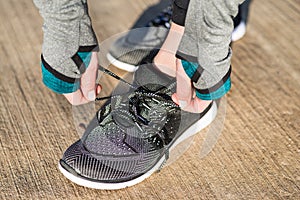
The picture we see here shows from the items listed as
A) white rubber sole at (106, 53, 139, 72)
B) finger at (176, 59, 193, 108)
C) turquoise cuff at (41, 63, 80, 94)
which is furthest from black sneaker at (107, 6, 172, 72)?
turquoise cuff at (41, 63, 80, 94)

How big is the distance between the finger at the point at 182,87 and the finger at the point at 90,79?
24 cm

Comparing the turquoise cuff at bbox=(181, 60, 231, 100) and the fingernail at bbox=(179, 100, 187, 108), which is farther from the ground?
the turquoise cuff at bbox=(181, 60, 231, 100)

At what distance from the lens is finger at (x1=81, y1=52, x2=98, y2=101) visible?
4.25 feet

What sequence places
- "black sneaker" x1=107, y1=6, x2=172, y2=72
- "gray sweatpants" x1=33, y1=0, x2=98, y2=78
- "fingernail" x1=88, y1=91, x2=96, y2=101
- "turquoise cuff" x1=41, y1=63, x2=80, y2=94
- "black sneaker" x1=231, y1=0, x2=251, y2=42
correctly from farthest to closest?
"black sneaker" x1=231, y1=0, x2=251, y2=42
"black sneaker" x1=107, y1=6, x2=172, y2=72
"fingernail" x1=88, y1=91, x2=96, y2=101
"turquoise cuff" x1=41, y1=63, x2=80, y2=94
"gray sweatpants" x1=33, y1=0, x2=98, y2=78

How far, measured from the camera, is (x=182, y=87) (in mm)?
1333

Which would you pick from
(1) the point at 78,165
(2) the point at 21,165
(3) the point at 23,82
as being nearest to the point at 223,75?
(1) the point at 78,165

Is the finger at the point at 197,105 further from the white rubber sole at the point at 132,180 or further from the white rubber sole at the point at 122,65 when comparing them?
the white rubber sole at the point at 122,65

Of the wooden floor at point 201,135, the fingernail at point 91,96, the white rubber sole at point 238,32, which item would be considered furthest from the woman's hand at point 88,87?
the white rubber sole at point 238,32

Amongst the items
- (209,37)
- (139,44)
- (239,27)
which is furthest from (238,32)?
(209,37)

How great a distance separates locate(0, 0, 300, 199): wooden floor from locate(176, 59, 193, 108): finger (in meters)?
0.17

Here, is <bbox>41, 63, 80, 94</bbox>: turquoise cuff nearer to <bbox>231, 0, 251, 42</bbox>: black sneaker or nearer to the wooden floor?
the wooden floor

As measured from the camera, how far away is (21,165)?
1362 millimetres

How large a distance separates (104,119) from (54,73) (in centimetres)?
22

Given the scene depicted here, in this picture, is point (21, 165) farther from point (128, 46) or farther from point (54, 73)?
point (128, 46)
